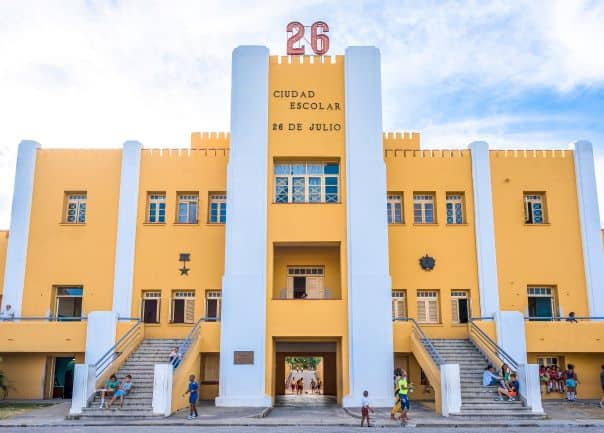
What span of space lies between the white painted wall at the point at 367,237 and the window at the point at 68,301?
40.0 feet

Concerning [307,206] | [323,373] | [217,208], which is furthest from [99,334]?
[323,373]

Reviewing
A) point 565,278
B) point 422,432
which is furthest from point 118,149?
point 565,278

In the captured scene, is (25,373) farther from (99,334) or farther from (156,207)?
(156,207)

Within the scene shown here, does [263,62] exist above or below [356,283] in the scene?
above

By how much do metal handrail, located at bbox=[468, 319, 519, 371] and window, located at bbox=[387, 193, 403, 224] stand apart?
537cm

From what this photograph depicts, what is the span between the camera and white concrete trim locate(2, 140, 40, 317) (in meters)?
26.5

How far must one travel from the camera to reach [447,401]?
19.4 m

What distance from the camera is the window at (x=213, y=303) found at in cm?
2614

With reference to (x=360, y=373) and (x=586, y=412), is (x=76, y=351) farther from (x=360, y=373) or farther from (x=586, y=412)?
(x=586, y=412)

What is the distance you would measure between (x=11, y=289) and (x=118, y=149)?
24.7 feet

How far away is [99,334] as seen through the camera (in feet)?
78.1

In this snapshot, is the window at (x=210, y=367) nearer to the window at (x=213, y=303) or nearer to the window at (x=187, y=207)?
the window at (x=213, y=303)

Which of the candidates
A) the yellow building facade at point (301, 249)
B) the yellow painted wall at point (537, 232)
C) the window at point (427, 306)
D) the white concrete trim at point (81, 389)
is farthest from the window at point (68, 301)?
the yellow painted wall at point (537, 232)

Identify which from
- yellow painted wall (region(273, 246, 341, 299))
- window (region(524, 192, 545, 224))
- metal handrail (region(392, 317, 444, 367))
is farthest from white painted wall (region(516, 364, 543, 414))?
window (region(524, 192, 545, 224))
